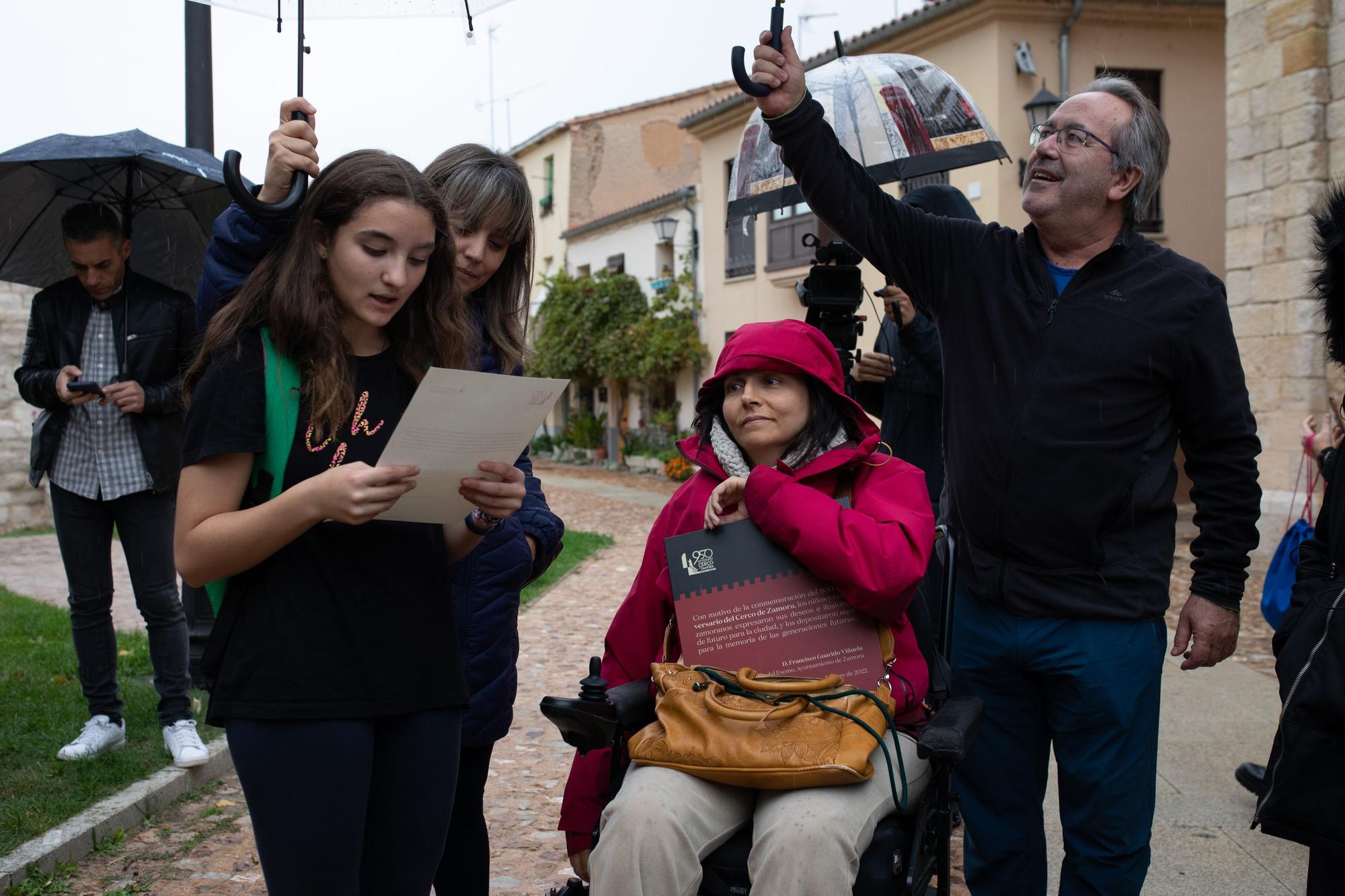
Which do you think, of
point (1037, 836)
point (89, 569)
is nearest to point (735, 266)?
point (89, 569)

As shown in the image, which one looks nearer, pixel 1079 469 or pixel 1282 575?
pixel 1079 469

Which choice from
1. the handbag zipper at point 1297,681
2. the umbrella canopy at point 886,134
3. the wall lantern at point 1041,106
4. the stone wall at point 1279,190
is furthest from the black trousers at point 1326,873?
the wall lantern at point 1041,106

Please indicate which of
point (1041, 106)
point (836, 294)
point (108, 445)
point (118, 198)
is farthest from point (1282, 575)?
point (1041, 106)

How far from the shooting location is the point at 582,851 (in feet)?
8.19

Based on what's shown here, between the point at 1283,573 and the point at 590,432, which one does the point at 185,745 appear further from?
the point at 590,432

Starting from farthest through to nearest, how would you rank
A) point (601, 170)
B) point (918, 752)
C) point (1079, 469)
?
point (601, 170), point (1079, 469), point (918, 752)

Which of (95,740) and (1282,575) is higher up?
(1282,575)

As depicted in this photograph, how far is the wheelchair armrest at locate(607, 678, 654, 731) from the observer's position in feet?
7.93

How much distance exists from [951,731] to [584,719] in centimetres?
75

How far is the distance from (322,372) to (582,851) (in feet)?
4.21

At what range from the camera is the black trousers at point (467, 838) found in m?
2.54

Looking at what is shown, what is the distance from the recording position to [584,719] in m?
2.31

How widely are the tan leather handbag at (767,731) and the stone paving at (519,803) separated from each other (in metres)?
1.51

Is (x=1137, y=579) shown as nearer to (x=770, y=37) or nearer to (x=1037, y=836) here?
(x=1037, y=836)
